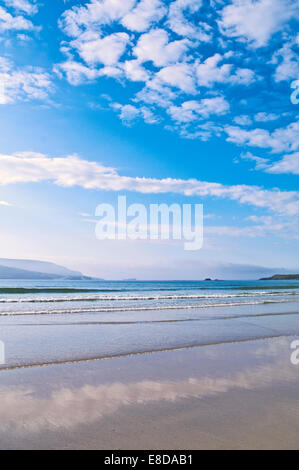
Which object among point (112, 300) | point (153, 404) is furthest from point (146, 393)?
point (112, 300)

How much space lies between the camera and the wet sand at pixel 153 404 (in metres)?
3.84

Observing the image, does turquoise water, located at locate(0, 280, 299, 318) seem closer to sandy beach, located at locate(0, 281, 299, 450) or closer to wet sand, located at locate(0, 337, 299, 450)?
sandy beach, located at locate(0, 281, 299, 450)

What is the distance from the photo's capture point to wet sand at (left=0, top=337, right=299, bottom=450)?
3.84m

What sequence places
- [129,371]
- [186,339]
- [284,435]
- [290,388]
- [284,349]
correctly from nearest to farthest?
Answer: [284,435] < [290,388] < [129,371] < [284,349] < [186,339]

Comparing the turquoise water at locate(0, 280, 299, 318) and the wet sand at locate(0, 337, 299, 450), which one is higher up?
the wet sand at locate(0, 337, 299, 450)

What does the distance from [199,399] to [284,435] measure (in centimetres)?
157

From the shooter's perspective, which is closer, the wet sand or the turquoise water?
the wet sand

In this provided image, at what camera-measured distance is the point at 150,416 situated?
14.8ft

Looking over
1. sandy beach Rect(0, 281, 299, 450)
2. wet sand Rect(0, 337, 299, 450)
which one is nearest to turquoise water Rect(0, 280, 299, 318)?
sandy beach Rect(0, 281, 299, 450)

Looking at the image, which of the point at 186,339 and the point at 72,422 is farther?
the point at 186,339

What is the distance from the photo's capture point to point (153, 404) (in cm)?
498

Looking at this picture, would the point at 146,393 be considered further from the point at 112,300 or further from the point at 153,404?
the point at 112,300
